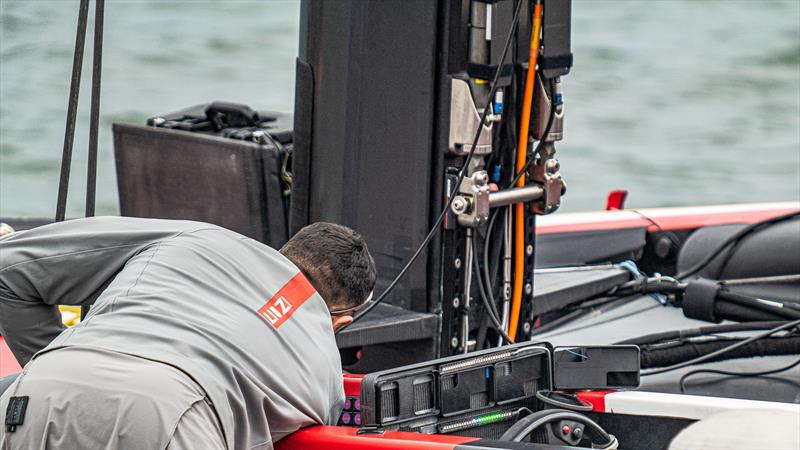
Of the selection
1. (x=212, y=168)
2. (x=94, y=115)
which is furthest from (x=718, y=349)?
(x=94, y=115)

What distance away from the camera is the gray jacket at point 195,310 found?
→ 1.80 meters

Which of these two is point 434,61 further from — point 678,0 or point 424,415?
point 678,0

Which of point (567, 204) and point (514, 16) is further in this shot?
point (567, 204)

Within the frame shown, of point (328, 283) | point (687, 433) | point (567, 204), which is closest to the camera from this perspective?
point (687, 433)

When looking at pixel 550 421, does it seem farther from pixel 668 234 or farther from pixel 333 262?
pixel 668 234

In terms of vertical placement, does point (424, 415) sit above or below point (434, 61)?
below

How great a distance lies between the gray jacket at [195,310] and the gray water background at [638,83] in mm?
7102

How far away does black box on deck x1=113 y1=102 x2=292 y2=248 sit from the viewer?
10.5 ft

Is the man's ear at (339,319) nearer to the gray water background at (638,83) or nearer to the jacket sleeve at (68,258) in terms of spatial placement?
the jacket sleeve at (68,258)

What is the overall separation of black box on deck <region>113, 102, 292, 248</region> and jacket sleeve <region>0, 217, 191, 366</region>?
1102 millimetres

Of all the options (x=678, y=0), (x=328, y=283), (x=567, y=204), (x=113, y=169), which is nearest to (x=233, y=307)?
(x=328, y=283)

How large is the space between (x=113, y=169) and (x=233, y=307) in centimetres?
198

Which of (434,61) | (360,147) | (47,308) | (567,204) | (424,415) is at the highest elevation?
(434,61)

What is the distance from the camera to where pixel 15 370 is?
2613 mm
